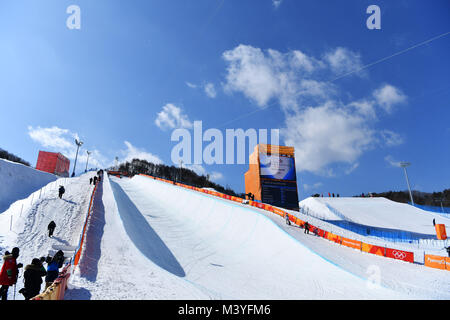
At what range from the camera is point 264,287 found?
920 cm

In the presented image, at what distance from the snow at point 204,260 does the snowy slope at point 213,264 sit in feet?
0.11

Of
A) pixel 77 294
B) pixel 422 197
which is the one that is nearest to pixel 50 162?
pixel 77 294

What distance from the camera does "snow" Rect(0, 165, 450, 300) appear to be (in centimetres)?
780

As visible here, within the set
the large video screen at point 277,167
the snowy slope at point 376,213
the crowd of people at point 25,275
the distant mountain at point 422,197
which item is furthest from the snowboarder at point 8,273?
the distant mountain at point 422,197

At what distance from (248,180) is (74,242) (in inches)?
1243

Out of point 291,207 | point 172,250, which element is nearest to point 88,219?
point 172,250

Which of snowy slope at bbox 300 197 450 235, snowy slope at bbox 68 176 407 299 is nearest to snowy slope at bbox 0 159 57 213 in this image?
snowy slope at bbox 68 176 407 299

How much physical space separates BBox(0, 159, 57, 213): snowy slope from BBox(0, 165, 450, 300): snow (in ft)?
19.7

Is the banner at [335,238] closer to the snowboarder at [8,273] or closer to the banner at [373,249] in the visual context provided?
the banner at [373,249]

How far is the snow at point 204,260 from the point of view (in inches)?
307

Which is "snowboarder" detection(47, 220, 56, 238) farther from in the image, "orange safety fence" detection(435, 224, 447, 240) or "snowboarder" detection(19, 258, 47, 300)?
"orange safety fence" detection(435, 224, 447, 240)

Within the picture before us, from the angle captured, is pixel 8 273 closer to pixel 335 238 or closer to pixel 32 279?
pixel 32 279

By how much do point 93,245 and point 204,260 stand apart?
5.28m
